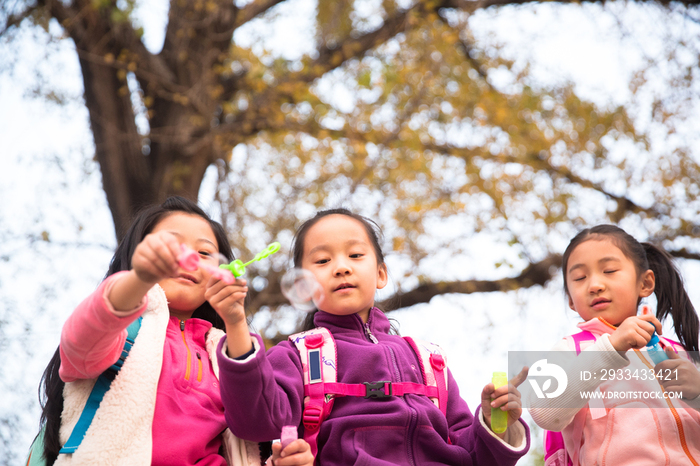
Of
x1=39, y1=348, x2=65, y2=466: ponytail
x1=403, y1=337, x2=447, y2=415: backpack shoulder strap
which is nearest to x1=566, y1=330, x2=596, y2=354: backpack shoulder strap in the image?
x1=403, y1=337, x2=447, y2=415: backpack shoulder strap

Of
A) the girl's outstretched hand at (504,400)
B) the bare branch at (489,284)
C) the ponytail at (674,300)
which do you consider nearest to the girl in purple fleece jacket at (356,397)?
the girl's outstretched hand at (504,400)

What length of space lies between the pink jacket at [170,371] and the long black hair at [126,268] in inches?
5.3

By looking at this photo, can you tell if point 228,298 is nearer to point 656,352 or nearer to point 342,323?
point 342,323

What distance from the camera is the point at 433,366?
7.83 feet

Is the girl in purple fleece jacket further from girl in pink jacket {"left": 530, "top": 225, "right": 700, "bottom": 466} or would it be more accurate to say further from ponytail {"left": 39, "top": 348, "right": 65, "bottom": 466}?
ponytail {"left": 39, "top": 348, "right": 65, "bottom": 466}

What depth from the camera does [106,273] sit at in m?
2.47

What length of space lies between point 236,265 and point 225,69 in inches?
182

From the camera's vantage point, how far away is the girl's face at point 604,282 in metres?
2.52

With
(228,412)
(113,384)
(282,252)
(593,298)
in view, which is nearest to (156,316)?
(113,384)

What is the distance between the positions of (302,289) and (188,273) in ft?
1.33

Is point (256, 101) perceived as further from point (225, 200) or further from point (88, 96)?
point (88, 96)

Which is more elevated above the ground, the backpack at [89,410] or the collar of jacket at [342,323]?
the collar of jacket at [342,323]

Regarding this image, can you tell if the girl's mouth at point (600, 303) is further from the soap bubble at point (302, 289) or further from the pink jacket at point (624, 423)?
the soap bubble at point (302, 289)

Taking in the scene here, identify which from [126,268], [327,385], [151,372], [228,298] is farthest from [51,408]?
[327,385]
